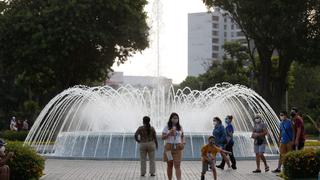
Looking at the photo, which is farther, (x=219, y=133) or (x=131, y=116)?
(x=131, y=116)

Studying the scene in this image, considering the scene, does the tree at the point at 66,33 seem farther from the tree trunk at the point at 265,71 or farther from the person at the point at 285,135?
the person at the point at 285,135

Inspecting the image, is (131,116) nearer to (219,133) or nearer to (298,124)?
(219,133)

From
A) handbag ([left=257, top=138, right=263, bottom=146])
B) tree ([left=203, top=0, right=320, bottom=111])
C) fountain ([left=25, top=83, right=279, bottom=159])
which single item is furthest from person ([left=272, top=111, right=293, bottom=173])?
tree ([left=203, top=0, right=320, bottom=111])

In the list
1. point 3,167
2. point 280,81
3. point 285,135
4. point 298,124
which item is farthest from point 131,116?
point 280,81

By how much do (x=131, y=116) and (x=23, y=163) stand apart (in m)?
13.8

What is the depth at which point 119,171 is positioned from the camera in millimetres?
19125

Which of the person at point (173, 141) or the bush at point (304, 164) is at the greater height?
the person at point (173, 141)

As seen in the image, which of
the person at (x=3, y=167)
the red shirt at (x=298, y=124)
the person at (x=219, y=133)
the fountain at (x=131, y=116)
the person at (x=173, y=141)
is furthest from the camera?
the fountain at (x=131, y=116)

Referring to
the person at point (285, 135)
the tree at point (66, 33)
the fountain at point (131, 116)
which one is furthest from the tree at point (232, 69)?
the person at point (285, 135)

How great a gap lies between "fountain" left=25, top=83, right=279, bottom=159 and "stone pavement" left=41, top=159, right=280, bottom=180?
139 cm

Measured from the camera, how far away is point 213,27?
552 ft

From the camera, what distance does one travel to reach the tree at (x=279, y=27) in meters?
41.9

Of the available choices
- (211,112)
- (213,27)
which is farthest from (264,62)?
(213,27)

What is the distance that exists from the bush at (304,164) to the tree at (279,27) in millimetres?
26104
